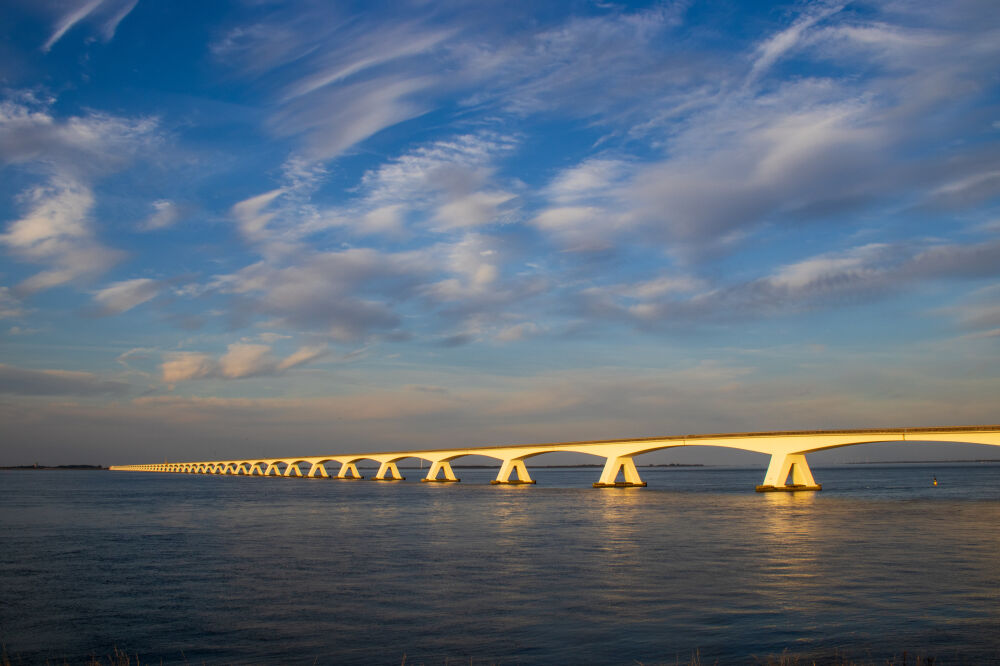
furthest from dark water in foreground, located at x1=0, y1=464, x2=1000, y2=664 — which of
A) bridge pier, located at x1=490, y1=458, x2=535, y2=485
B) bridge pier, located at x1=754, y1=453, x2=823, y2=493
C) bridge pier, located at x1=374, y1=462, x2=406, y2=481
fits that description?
bridge pier, located at x1=374, y1=462, x2=406, y2=481

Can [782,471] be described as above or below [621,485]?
above

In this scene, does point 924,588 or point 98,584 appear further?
point 98,584

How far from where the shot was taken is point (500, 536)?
131ft

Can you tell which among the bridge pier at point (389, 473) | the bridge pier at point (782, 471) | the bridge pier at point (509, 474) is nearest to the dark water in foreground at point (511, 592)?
the bridge pier at point (782, 471)

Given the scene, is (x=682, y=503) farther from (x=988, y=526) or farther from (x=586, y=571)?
(x=586, y=571)

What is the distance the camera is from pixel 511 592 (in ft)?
75.6

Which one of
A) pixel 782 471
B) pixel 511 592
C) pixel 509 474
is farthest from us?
pixel 509 474

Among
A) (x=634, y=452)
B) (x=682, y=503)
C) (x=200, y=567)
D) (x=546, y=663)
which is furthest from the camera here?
(x=634, y=452)

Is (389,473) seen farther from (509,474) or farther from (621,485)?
(621,485)

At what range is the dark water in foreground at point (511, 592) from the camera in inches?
652

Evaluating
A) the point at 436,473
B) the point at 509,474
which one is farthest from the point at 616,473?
the point at 436,473

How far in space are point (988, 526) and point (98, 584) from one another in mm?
44234

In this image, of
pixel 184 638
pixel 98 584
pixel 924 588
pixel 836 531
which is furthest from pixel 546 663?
pixel 836 531

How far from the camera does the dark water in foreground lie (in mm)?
16562
